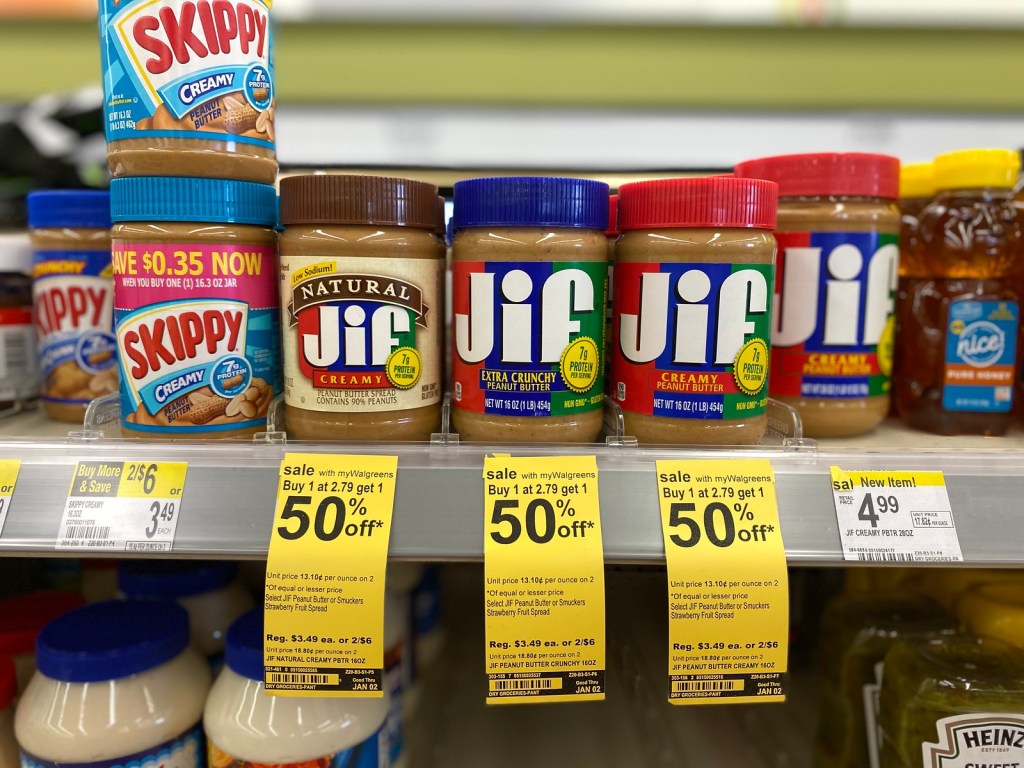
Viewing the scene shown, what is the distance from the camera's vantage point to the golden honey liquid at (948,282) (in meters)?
0.79

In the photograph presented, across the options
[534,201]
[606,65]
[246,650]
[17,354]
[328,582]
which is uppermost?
[606,65]

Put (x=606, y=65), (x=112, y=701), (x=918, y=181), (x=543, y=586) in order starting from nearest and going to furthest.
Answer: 1. (x=543, y=586)
2. (x=112, y=701)
3. (x=918, y=181)
4. (x=606, y=65)

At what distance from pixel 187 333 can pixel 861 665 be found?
882mm

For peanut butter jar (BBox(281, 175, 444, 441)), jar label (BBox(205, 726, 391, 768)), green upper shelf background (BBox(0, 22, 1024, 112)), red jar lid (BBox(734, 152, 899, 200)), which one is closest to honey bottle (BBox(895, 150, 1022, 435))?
red jar lid (BBox(734, 152, 899, 200))

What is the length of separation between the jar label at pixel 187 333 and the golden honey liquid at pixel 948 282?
75 cm

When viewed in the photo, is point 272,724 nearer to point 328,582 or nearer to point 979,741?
point 328,582

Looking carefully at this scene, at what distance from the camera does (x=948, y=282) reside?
0.80 metres

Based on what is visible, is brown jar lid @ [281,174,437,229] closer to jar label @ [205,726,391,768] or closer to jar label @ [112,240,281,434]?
jar label @ [112,240,281,434]

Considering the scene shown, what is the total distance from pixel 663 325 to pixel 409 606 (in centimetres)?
54

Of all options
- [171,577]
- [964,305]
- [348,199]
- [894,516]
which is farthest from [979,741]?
[171,577]

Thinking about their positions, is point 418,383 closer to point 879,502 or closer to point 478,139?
point 879,502

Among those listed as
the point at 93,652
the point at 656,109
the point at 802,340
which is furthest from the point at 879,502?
the point at 656,109

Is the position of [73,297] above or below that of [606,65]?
below

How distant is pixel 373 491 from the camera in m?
0.61
